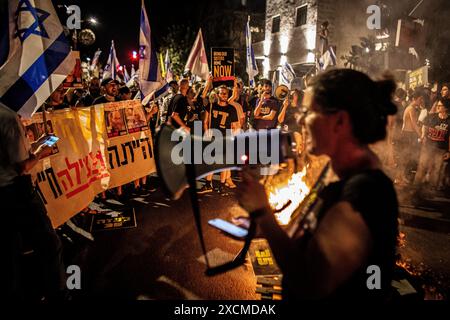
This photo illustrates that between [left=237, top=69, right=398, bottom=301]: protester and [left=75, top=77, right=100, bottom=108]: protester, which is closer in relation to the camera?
[left=237, top=69, right=398, bottom=301]: protester

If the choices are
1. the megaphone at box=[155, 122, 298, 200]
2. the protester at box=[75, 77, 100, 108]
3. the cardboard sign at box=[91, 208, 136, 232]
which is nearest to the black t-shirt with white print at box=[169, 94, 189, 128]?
the protester at box=[75, 77, 100, 108]

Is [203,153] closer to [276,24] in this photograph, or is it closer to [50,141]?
[50,141]

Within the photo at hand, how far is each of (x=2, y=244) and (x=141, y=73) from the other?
4957 mm

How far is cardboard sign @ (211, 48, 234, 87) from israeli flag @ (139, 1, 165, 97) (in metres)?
2.90

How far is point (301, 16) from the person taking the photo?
2536cm

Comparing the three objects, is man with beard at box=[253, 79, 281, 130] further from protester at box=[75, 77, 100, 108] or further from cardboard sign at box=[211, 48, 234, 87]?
protester at box=[75, 77, 100, 108]

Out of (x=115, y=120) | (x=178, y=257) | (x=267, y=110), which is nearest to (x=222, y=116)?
(x=267, y=110)

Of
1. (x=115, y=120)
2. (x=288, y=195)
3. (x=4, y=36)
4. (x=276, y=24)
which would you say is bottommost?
(x=288, y=195)

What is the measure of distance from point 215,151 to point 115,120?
17.8 feet

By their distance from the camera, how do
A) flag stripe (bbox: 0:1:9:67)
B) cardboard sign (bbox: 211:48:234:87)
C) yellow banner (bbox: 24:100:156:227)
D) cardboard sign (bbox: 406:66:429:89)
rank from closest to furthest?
1. flag stripe (bbox: 0:1:9:67)
2. yellow banner (bbox: 24:100:156:227)
3. cardboard sign (bbox: 211:48:234:87)
4. cardboard sign (bbox: 406:66:429:89)

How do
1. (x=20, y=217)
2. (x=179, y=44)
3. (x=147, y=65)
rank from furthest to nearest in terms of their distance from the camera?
1. (x=179, y=44)
2. (x=147, y=65)
3. (x=20, y=217)

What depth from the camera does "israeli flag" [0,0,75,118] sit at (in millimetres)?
3156

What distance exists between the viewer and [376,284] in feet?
4.71

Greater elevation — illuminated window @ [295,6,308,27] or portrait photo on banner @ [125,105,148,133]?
illuminated window @ [295,6,308,27]
